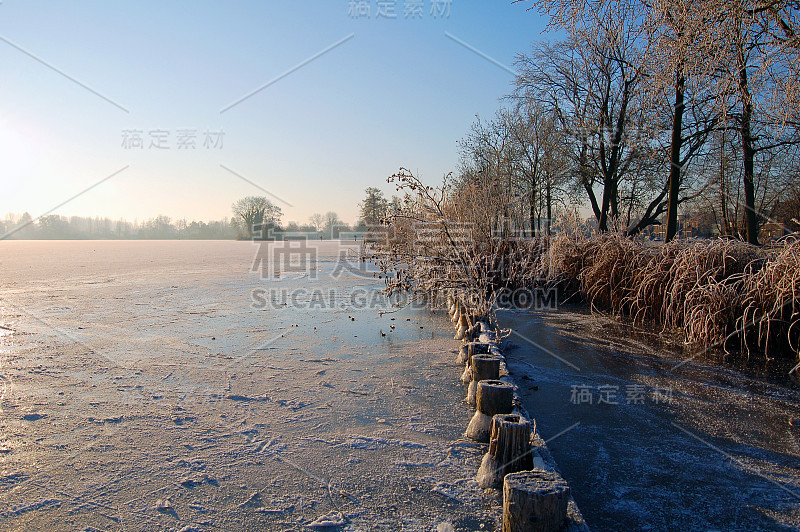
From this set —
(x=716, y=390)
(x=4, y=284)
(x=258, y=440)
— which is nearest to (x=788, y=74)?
(x=716, y=390)

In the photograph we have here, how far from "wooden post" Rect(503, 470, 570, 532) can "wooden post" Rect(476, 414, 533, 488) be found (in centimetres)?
53

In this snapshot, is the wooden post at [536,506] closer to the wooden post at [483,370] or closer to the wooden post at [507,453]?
the wooden post at [507,453]

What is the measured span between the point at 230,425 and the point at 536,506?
2343mm

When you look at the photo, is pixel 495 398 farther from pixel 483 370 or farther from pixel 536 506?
pixel 536 506

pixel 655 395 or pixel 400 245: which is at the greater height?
pixel 400 245

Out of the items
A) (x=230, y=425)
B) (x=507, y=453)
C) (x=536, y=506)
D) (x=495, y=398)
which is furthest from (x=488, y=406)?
(x=230, y=425)

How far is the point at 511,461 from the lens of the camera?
8.61 ft

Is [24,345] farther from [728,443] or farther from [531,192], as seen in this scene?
[531,192]

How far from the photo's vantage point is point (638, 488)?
2754mm

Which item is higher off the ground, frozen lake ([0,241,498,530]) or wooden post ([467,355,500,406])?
wooden post ([467,355,500,406])

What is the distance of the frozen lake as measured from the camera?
8.07ft

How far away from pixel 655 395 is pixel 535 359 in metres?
1.50

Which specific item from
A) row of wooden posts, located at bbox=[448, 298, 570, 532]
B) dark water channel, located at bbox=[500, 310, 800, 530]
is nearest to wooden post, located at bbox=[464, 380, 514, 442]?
row of wooden posts, located at bbox=[448, 298, 570, 532]

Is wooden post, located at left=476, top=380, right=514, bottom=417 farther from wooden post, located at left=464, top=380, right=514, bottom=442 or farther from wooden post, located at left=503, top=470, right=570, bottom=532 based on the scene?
wooden post, located at left=503, top=470, right=570, bottom=532
